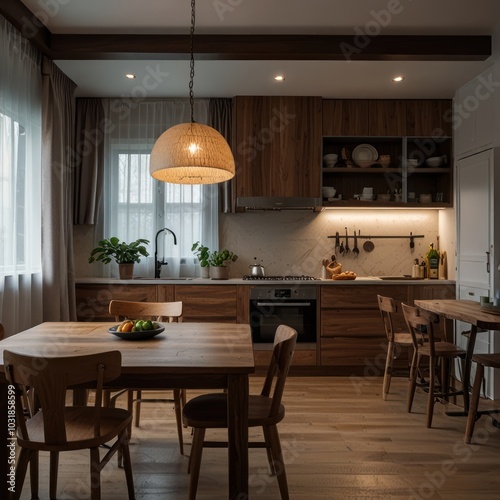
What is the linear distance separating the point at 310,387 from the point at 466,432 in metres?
1.36

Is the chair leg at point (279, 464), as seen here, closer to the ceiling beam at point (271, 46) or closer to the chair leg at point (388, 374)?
the chair leg at point (388, 374)

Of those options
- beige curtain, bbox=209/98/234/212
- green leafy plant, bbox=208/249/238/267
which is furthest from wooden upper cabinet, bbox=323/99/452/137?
green leafy plant, bbox=208/249/238/267

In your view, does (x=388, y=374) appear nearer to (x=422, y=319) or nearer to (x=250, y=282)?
(x=422, y=319)

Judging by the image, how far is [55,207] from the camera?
3578mm

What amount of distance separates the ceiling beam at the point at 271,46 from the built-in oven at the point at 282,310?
1998 mm

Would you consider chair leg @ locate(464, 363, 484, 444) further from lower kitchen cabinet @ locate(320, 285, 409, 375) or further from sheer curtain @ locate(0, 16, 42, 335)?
sheer curtain @ locate(0, 16, 42, 335)

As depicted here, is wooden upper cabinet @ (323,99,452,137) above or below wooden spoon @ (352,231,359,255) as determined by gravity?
above

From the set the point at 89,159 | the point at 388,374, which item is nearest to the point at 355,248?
the point at 388,374

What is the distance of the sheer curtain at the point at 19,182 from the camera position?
293cm

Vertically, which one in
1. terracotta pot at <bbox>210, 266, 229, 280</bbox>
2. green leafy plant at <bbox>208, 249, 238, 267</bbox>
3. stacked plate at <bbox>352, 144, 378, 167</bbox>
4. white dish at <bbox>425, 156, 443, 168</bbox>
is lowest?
terracotta pot at <bbox>210, 266, 229, 280</bbox>

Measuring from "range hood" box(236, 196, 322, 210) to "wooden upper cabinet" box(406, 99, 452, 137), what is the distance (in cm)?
121

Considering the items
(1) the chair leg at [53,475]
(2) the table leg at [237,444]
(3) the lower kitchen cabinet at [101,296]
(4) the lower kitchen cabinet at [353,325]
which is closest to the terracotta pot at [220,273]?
(3) the lower kitchen cabinet at [101,296]

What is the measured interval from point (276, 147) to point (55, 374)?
10.8 feet

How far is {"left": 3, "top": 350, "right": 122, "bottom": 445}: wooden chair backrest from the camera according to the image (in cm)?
152
